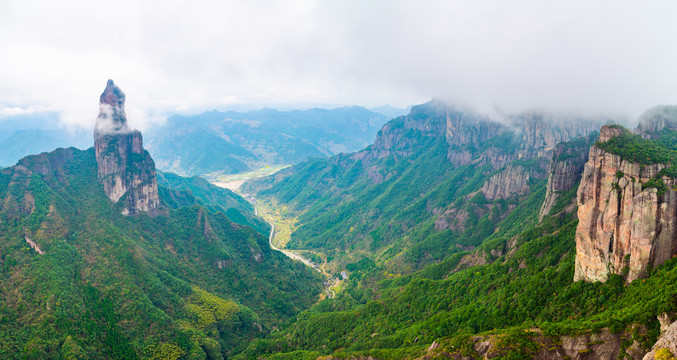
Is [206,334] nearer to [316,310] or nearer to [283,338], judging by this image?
[283,338]

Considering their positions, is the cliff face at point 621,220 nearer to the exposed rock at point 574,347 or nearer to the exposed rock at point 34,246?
the exposed rock at point 574,347

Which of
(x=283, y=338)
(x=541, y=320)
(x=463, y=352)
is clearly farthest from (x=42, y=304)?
(x=541, y=320)

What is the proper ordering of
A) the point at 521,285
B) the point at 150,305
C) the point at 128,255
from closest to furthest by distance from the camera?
the point at 521,285 → the point at 150,305 → the point at 128,255

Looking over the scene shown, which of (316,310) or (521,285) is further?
(316,310)

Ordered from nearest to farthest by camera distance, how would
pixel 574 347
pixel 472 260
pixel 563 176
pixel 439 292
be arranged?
pixel 574 347, pixel 439 292, pixel 563 176, pixel 472 260

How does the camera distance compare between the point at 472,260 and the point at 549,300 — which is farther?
the point at 472,260

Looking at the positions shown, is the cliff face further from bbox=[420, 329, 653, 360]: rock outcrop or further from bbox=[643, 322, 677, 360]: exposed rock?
bbox=[643, 322, 677, 360]: exposed rock

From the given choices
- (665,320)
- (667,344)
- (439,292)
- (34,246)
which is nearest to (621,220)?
(665,320)

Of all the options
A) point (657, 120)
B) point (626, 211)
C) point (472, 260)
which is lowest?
point (472, 260)

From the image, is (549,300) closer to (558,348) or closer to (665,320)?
(558,348)
